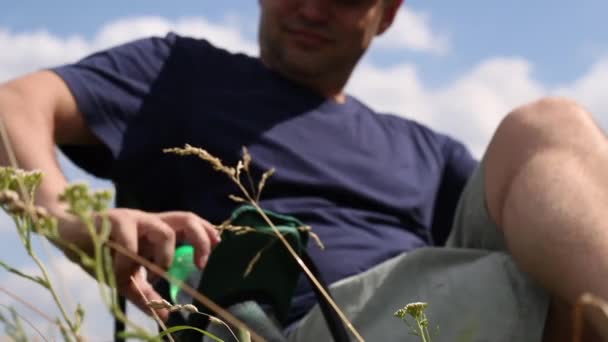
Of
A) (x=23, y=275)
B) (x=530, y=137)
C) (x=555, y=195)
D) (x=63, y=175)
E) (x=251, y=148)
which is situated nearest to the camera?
(x=23, y=275)

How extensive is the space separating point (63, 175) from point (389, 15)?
1.77 m

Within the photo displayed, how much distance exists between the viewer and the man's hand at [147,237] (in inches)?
43.6

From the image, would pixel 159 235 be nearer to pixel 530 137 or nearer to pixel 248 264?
pixel 248 264

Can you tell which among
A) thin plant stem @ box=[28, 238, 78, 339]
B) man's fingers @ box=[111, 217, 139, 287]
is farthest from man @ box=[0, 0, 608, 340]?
thin plant stem @ box=[28, 238, 78, 339]

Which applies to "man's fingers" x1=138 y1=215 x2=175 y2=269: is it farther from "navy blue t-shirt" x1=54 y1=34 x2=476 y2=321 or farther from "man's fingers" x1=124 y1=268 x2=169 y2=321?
"navy blue t-shirt" x1=54 y1=34 x2=476 y2=321

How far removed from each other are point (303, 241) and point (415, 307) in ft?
2.49

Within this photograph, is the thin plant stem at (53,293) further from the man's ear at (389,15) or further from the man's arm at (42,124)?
the man's ear at (389,15)

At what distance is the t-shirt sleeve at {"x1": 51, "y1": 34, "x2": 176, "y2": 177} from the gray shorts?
0.77 metres

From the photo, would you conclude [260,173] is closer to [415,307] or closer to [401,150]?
[401,150]

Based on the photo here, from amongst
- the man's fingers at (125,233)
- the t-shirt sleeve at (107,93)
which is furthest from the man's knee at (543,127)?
the t-shirt sleeve at (107,93)

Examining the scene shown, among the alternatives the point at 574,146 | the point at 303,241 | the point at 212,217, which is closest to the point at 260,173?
the point at 212,217

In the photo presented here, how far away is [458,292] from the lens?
50.2 inches

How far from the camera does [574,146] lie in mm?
1170

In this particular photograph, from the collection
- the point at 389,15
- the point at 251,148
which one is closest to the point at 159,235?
the point at 251,148
